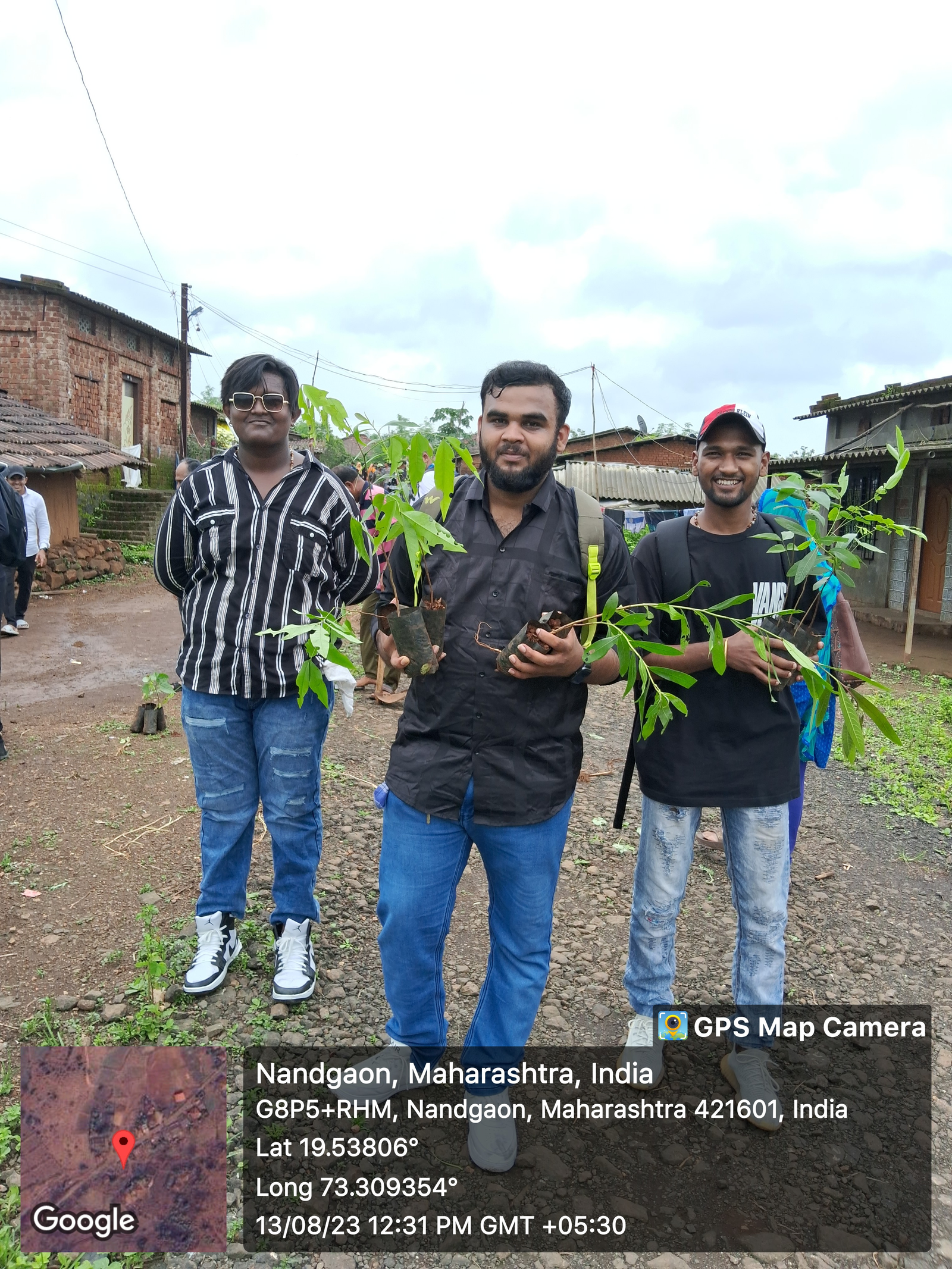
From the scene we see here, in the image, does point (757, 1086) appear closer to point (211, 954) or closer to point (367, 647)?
point (211, 954)

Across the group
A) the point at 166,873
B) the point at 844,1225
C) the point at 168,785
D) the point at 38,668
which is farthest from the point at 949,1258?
the point at 38,668

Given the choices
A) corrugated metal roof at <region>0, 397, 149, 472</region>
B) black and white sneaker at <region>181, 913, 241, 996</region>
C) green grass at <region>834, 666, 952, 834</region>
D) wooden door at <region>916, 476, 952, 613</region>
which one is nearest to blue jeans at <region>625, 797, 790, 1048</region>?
black and white sneaker at <region>181, 913, 241, 996</region>

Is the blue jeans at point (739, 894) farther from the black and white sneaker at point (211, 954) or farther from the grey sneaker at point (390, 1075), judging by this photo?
the black and white sneaker at point (211, 954)

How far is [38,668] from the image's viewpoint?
27.0 feet

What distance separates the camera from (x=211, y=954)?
9.33 ft

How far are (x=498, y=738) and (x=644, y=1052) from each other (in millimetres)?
1257

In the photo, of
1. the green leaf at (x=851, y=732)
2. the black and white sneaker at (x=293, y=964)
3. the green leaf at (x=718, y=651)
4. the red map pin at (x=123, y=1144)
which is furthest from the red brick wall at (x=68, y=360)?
the green leaf at (x=851, y=732)

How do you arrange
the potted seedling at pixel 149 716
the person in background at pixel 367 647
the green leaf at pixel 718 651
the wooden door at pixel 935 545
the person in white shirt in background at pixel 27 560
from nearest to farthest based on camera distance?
the green leaf at pixel 718 651 → the person in background at pixel 367 647 → the potted seedling at pixel 149 716 → the person in white shirt in background at pixel 27 560 → the wooden door at pixel 935 545

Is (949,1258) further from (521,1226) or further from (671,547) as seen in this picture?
(671,547)

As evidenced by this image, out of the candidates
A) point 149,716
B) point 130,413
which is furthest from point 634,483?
point 149,716

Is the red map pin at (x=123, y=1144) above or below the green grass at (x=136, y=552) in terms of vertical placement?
below

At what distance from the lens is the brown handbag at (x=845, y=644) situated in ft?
9.06

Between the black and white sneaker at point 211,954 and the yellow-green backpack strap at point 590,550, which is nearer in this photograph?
the yellow-green backpack strap at point 590,550

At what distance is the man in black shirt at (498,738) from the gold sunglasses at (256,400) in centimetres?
81
